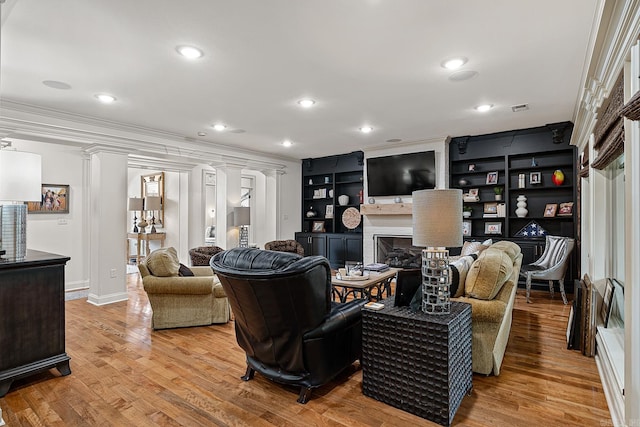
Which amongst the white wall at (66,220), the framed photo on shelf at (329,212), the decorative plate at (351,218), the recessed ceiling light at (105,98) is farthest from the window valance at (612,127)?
the white wall at (66,220)

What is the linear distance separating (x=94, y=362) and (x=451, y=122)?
196 inches

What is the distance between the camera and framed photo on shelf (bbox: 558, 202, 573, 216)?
526 cm

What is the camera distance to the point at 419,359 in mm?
2062

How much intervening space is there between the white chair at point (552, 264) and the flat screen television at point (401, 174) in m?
1.97

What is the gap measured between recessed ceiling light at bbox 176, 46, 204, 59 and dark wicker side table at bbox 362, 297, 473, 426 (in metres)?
2.32

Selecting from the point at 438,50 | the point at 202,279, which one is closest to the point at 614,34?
the point at 438,50

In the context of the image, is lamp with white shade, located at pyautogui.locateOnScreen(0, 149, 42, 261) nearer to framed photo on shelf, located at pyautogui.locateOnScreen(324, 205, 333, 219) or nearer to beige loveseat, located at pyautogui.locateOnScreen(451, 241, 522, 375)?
beige loveseat, located at pyautogui.locateOnScreen(451, 241, 522, 375)

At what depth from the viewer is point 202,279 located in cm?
374

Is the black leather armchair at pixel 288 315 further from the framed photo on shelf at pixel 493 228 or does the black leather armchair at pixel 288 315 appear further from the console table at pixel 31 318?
the framed photo on shelf at pixel 493 228

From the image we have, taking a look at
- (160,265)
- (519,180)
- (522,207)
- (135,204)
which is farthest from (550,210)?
(135,204)

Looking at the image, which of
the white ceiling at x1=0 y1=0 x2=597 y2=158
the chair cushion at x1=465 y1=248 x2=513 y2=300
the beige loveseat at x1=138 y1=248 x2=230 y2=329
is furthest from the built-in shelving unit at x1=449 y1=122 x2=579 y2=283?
the beige loveseat at x1=138 y1=248 x2=230 y2=329

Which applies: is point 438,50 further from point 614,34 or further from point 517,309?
point 517,309

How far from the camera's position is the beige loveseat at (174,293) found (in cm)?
368

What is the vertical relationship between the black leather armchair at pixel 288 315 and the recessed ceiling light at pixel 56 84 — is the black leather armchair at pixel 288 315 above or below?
below
